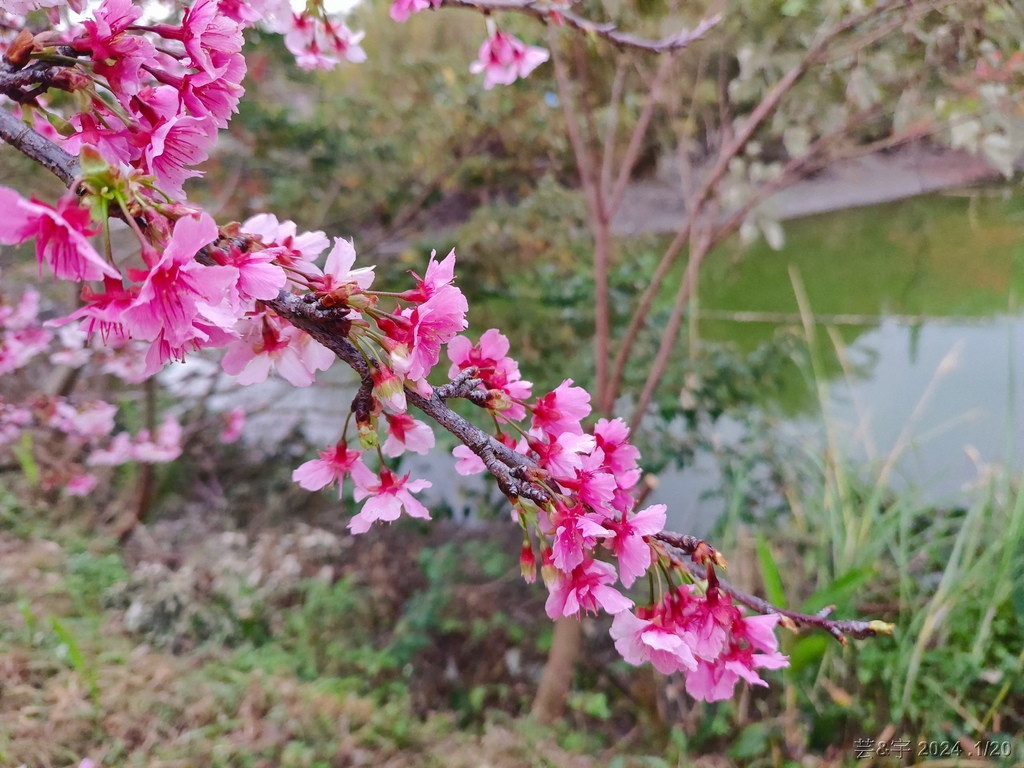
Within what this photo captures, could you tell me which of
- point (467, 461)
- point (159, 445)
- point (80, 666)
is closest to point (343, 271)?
point (467, 461)

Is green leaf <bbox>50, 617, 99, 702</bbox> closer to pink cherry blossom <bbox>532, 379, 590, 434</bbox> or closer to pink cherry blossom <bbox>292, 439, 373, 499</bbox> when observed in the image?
pink cherry blossom <bbox>292, 439, 373, 499</bbox>

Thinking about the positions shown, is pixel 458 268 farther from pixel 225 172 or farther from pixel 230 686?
pixel 230 686

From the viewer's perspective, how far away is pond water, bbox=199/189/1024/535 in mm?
1758

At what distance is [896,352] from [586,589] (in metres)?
3.03

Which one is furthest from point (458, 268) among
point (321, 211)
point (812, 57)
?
point (812, 57)

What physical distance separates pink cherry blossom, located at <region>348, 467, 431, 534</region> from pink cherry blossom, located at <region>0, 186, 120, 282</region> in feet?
0.71

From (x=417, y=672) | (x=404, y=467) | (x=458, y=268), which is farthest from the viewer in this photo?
(x=404, y=467)

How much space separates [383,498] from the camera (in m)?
0.43

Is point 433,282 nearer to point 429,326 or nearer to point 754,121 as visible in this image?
point 429,326

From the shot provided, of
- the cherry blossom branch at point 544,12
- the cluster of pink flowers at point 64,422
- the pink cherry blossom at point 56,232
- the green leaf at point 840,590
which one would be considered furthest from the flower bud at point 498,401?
the cluster of pink flowers at point 64,422

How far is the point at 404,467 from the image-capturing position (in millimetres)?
2105

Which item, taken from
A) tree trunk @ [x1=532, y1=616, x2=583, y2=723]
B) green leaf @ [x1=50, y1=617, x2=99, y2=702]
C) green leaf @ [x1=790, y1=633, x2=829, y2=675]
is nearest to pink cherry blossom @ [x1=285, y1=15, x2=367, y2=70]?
green leaf @ [x1=50, y1=617, x2=99, y2=702]

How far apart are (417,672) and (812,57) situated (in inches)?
58.0

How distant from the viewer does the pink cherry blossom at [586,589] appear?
37 centimetres
